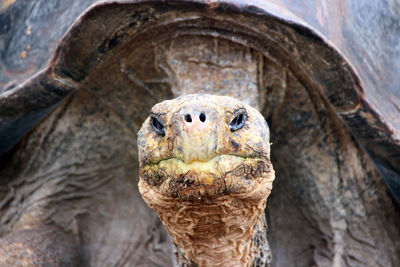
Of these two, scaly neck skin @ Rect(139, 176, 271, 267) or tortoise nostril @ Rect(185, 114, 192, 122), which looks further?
scaly neck skin @ Rect(139, 176, 271, 267)

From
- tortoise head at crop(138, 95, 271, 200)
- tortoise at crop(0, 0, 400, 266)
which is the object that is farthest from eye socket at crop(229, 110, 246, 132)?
tortoise at crop(0, 0, 400, 266)

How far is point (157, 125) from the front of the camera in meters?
1.92

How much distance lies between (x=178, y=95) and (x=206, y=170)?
119 cm

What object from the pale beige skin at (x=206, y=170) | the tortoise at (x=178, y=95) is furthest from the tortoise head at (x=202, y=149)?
the tortoise at (x=178, y=95)

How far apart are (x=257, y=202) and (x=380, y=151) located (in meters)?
0.89

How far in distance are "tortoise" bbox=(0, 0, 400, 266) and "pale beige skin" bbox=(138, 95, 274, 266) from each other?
0.42 metres

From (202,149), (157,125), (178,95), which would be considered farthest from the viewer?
(178,95)

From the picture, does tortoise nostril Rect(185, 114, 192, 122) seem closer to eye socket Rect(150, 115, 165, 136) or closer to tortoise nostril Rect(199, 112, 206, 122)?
tortoise nostril Rect(199, 112, 206, 122)

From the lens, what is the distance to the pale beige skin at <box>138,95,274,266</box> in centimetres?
171

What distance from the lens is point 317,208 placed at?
2.98 m

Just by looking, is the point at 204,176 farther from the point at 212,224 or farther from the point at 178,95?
the point at 178,95

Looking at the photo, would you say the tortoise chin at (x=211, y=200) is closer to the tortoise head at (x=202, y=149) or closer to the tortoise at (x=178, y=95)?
the tortoise head at (x=202, y=149)

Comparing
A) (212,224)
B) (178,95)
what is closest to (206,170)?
(212,224)

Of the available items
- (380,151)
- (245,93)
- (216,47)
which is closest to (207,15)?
(216,47)
